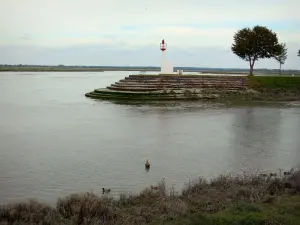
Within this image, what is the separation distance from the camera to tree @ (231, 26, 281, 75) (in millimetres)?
51562

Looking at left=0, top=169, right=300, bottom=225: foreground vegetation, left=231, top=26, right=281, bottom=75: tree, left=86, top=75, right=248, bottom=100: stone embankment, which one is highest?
left=231, top=26, right=281, bottom=75: tree

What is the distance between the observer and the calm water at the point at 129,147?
12.1m

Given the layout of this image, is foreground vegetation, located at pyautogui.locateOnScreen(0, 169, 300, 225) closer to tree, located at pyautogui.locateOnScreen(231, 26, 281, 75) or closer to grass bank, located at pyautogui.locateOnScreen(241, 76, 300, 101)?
grass bank, located at pyautogui.locateOnScreen(241, 76, 300, 101)

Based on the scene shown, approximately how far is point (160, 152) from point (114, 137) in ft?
13.1

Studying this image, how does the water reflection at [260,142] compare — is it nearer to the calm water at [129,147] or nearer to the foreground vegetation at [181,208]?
the calm water at [129,147]

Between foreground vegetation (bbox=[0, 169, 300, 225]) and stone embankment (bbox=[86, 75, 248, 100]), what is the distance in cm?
2977

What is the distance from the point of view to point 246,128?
22.6 m

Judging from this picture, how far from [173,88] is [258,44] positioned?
16.3m

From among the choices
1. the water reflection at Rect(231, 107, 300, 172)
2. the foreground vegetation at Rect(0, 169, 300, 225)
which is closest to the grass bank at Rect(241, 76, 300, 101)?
the water reflection at Rect(231, 107, 300, 172)

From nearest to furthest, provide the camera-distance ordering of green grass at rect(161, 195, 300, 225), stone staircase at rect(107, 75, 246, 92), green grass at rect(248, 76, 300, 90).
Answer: green grass at rect(161, 195, 300, 225) → stone staircase at rect(107, 75, 246, 92) → green grass at rect(248, 76, 300, 90)

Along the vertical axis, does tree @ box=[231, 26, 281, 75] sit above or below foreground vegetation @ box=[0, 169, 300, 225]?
above

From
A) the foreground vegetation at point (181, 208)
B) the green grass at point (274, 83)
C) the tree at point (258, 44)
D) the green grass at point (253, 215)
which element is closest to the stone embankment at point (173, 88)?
the green grass at point (274, 83)

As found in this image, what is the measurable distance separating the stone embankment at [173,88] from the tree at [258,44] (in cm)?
745

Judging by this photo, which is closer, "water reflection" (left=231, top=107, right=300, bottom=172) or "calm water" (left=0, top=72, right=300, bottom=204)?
"calm water" (left=0, top=72, right=300, bottom=204)
